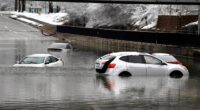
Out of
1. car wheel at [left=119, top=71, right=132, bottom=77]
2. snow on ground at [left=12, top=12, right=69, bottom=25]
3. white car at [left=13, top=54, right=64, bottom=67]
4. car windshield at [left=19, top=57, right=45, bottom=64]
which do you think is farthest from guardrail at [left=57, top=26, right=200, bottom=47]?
snow on ground at [left=12, top=12, right=69, bottom=25]

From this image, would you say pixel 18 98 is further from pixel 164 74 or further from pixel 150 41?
pixel 150 41

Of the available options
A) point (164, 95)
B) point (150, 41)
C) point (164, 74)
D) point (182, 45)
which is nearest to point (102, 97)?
point (164, 95)

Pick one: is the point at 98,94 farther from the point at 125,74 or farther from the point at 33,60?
the point at 33,60

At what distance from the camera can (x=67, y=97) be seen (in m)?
16.8

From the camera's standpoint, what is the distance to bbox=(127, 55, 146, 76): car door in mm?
26188

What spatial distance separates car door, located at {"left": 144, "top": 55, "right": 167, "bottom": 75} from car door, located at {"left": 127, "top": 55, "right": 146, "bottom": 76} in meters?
0.26

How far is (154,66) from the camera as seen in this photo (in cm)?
2684

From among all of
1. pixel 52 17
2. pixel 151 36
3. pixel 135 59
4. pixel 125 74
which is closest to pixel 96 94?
pixel 125 74

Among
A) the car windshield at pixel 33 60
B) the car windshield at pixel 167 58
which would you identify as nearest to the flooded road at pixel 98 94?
the car windshield at pixel 167 58

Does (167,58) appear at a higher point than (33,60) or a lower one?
higher

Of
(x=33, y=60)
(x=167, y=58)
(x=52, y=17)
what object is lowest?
(x=52, y=17)

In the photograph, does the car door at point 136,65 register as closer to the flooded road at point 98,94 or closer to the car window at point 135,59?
the car window at point 135,59

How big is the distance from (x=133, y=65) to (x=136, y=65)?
170 millimetres

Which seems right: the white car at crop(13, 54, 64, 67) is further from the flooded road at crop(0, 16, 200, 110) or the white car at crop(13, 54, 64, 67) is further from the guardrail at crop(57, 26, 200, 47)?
the guardrail at crop(57, 26, 200, 47)
